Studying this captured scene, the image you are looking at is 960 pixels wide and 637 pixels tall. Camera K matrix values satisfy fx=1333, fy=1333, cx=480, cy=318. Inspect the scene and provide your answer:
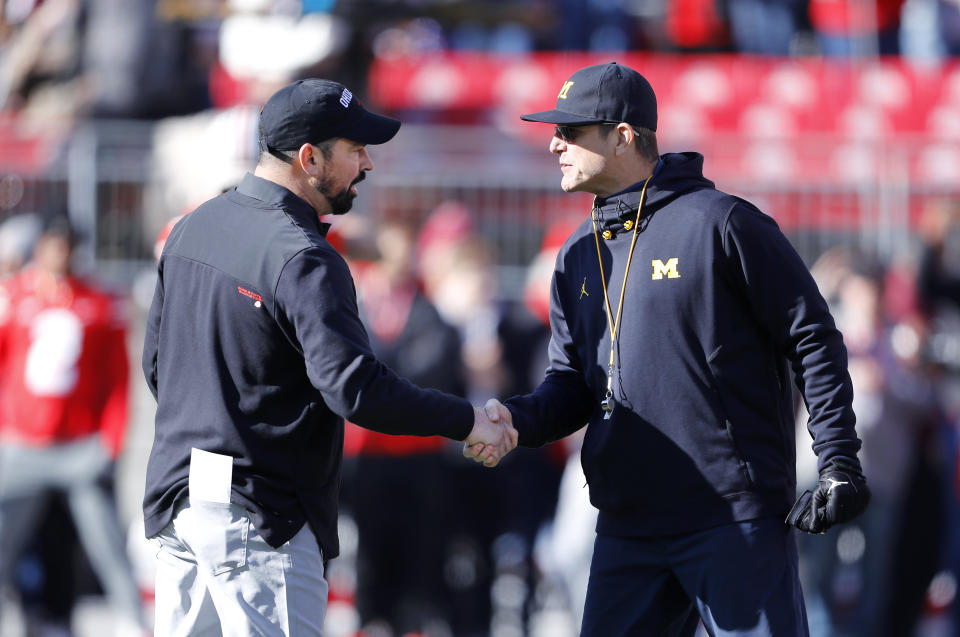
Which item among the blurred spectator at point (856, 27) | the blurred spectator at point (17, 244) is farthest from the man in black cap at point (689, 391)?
the blurred spectator at point (856, 27)

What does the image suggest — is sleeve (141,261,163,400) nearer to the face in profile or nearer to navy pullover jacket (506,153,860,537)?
the face in profile

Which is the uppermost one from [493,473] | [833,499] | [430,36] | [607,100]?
[430,36]

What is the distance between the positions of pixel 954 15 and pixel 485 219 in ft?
20.5

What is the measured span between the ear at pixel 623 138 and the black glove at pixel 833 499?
118 centimetres

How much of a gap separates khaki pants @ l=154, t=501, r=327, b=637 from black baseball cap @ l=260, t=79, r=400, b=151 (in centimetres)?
112

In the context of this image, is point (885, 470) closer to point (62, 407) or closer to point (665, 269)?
point (665, 269)

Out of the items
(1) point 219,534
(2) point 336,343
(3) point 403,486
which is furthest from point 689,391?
(3) point 403,486

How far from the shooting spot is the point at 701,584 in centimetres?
400

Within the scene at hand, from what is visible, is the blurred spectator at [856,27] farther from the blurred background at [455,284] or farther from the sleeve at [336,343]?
the sleeve at [336,343]

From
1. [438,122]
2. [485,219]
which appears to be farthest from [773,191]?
[438,122]

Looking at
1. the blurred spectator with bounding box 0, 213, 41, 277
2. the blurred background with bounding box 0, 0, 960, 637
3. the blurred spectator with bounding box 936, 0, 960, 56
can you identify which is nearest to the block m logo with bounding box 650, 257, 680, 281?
the blurred background with bounding box 0, 0, 960, 637

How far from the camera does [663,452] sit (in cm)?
410

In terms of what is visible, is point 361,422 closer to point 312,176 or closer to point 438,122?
point 312,176

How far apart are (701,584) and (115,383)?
14.9ft
